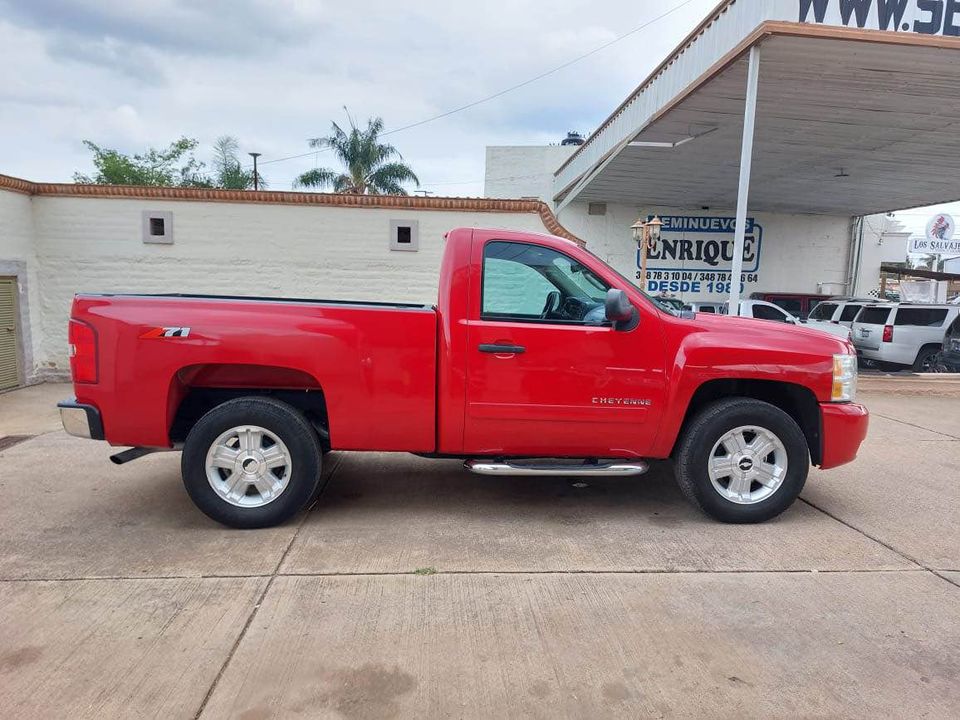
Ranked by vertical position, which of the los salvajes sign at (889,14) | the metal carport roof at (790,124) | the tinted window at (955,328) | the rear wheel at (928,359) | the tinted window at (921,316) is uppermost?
the los salvajes sign at (889,14)

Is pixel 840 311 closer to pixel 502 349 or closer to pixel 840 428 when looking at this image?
pixel 840 428

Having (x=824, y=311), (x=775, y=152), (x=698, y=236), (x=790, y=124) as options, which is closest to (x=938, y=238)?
(x=698, y=236)

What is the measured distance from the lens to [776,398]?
4496 millimetres

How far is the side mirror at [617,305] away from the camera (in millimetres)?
3830

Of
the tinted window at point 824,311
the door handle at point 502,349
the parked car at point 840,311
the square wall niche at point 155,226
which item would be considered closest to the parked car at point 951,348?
the parked car at point 840,311

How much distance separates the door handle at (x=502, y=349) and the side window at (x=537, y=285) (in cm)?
21

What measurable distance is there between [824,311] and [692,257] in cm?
490

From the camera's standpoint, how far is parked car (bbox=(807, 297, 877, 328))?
14352 millimetres

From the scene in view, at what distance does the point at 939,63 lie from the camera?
26.6 ft

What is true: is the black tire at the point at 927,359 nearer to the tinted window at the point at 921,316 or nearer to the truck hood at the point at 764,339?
the tinted window at the point at 921,316

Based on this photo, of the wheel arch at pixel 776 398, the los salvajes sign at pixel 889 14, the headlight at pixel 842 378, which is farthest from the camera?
the los salvajes sign at pixel 889 14

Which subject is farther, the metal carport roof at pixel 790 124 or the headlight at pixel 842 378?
the metal carport roof at pixel 790 124

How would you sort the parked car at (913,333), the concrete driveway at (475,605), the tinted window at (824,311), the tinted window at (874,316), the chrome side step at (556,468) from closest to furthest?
1. the concrete driveway at (475,605)
2. the chrome side step at (556,468)
3. the parked car at (913,333)
4. the tinted window at (874,316)
5. the tinted window at (824,311)

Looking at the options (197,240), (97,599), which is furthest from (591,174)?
(97,599)
